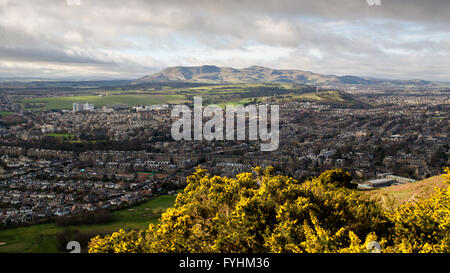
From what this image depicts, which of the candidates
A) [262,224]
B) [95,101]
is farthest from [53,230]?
[95,101]

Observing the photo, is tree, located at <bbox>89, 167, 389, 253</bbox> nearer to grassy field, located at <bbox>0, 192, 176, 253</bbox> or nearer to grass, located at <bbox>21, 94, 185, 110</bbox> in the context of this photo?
grassy field, located at <bbox>0, 192, 176, 253</bbox>

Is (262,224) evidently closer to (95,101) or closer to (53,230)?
(53,230)

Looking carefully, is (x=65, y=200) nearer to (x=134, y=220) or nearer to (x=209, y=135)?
(x=134, y=220)

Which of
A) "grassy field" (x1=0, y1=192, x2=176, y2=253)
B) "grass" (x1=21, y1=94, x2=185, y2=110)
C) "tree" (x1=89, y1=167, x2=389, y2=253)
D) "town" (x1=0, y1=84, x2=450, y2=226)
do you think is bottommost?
"grassy field" (x1=0, y1=192, x2=176, y2=253)

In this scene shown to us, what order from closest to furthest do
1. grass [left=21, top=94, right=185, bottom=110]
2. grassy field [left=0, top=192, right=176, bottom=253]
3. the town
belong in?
grassy field [left=0, top=192, right=176, bottom=253], the town, grass [left=21, top=94, right=185, bottom=110]

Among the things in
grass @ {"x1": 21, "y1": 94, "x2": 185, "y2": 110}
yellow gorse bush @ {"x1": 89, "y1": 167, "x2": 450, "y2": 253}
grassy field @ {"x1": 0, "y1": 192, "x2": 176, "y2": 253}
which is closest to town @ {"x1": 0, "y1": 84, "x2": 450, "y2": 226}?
grassy field @ {"x1": 0, "y1": 192, "x2": 176, "y2": 253}
